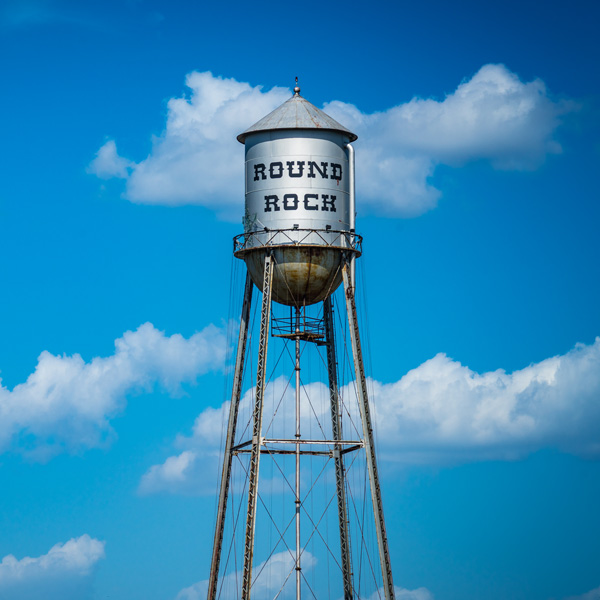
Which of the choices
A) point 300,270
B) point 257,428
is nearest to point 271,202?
point 300,270

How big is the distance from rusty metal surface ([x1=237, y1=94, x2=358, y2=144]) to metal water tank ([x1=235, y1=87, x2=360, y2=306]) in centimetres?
4

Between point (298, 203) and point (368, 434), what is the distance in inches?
417

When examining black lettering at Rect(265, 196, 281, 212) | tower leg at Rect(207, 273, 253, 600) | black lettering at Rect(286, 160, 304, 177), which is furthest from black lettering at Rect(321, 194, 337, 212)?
tower leg at Rect(207, 273, 253, 600)

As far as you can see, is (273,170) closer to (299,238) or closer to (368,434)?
(299,238)

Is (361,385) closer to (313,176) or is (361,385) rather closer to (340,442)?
(340,442)

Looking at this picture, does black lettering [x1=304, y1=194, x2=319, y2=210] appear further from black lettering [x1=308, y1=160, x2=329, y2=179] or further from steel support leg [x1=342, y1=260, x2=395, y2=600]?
steel support leg [x1=342, y1=260, x2=395, y2=600]

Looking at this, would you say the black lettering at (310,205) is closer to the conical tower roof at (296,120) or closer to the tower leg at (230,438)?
the conical tower roof at (296,120)

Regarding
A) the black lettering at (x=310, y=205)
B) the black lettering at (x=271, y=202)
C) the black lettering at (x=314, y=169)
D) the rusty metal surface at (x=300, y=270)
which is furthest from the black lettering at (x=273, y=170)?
the rusty metal surface at (x=300, y=270)

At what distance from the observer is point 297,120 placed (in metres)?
78.4

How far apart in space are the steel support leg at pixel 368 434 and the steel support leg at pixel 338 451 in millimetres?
2372

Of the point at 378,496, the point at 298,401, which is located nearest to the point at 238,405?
the point at 298,401

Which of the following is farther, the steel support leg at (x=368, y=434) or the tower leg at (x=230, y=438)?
the tower leg at (x=230, y=438)

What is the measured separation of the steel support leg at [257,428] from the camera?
2963 inches

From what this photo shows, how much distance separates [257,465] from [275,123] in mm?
15157
